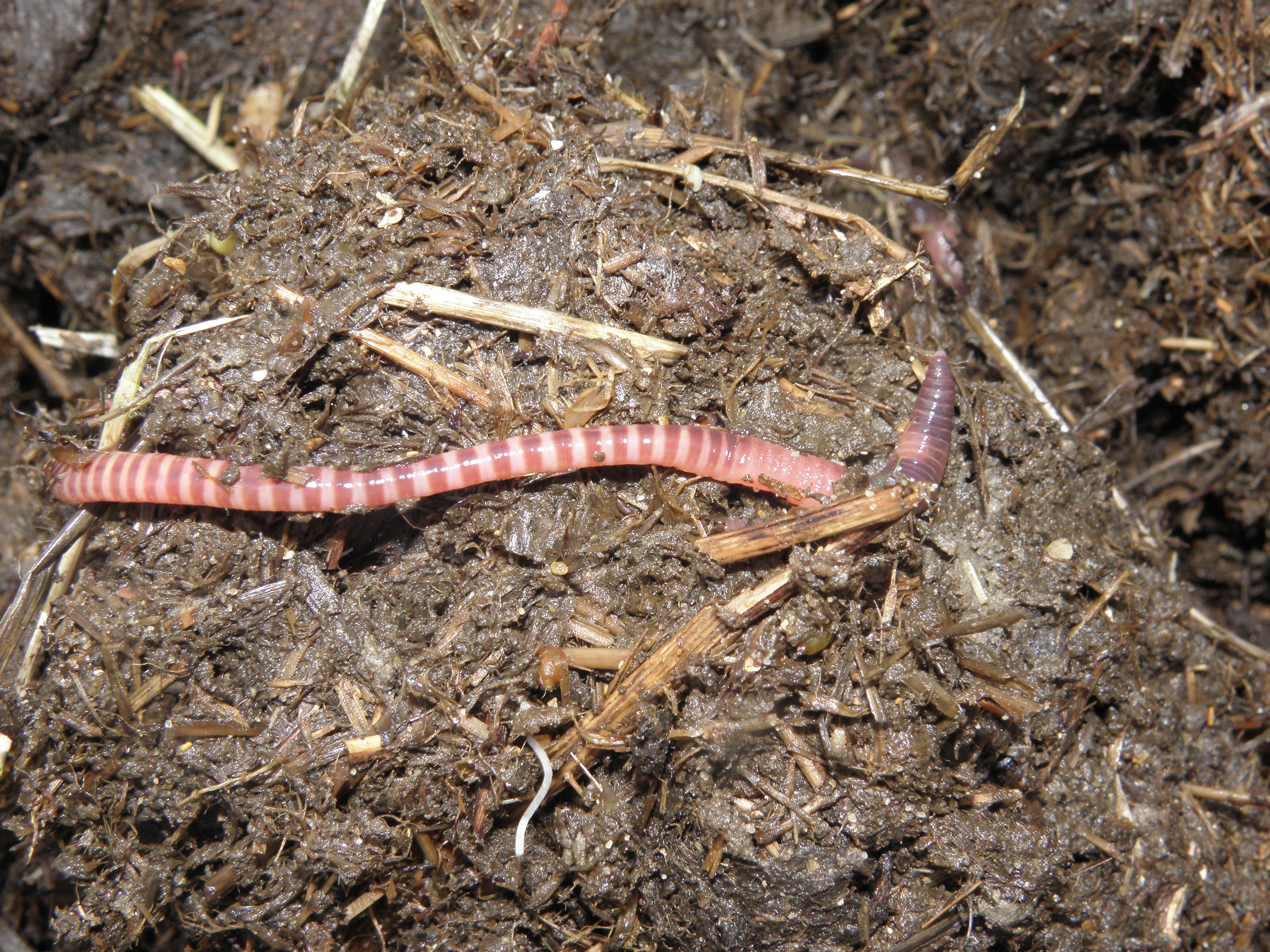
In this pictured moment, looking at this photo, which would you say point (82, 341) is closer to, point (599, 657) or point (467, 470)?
point (467, 470)

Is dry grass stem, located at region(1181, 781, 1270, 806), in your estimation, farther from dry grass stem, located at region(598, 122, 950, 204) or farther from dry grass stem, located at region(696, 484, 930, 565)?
dry grass stem, located at region(598, 122, 950, 204)

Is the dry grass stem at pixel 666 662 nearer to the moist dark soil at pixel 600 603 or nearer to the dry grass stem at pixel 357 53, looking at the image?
the moist dark soil at pixel 600 603

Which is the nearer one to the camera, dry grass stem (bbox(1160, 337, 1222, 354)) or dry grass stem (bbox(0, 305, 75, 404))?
dry grass stem (bbox(1160, 337, 1222, 354))

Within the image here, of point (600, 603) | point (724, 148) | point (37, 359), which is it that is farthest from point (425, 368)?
point (37, 359)

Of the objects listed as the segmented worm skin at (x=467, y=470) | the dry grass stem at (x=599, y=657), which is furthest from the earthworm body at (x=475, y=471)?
the dry grass stem at (x=599, y=657)

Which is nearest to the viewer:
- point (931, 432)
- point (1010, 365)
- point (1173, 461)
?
point (931, 432)

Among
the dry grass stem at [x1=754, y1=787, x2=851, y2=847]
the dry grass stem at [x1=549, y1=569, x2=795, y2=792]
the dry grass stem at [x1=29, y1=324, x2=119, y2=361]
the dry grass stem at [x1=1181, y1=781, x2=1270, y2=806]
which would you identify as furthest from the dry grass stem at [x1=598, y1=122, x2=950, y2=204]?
the dry grass stem at [x1=1181, y1=781, x2=1270, y2=806]
